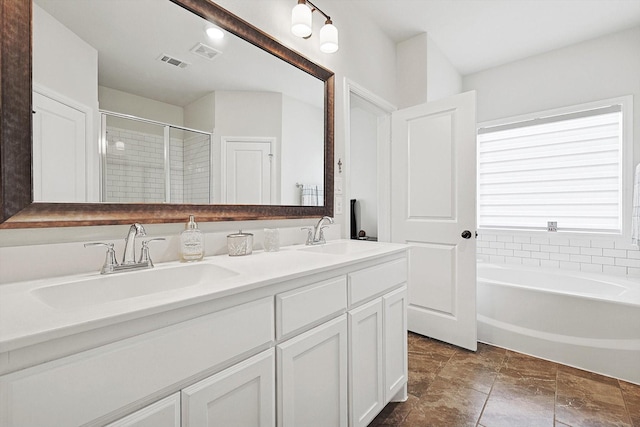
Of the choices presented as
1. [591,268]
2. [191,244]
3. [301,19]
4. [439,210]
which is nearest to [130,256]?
[191,244]

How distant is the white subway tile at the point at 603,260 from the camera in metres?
2.74

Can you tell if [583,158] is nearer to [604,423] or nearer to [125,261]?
[604,423]

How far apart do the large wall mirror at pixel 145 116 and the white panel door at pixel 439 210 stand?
122 centimetres

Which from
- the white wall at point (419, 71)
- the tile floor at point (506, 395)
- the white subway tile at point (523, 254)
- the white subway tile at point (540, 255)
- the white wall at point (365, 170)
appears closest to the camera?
the tile floor at point (506, 395)

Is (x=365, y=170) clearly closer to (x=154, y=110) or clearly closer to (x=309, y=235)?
(x=309, y=235)

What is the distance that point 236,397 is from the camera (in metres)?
0.85

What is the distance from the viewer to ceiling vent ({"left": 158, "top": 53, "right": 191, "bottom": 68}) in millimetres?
1260

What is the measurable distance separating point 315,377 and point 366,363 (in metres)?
0.36

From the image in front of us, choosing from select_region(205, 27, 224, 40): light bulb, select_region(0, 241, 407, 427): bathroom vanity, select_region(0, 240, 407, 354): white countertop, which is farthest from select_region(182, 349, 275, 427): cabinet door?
select_region(205, 27, 224, 40): light bulb

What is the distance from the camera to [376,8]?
2391 millimetres

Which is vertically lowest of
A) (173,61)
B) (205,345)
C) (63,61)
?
(205,345)

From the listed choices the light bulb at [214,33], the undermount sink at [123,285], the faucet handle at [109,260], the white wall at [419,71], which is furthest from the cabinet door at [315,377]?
the white wall at [419,71]

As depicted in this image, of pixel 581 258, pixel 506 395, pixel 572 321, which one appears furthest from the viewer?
pixel 581 258

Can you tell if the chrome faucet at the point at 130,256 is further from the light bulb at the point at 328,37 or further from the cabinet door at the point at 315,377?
the light bulb at the point at 328,37
